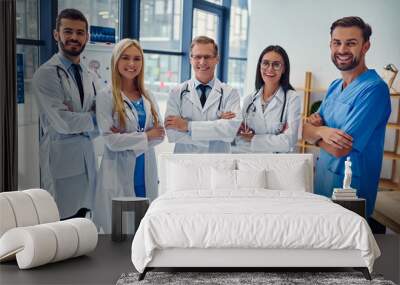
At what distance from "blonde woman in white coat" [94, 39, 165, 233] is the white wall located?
1234mm

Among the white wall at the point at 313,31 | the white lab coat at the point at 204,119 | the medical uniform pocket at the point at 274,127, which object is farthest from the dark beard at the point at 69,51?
the medical uniform pocket at the point at 274,127

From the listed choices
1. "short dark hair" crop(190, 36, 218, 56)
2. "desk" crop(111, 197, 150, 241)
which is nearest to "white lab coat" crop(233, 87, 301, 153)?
"short dark hair" crop(190, 36, 218, 56)

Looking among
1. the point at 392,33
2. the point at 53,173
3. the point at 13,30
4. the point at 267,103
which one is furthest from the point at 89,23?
the point at 392,33

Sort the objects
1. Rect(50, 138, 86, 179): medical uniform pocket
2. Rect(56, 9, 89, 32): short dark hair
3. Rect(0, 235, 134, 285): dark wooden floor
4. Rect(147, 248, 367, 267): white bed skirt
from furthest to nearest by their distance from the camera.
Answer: Rect(50, 138, 86, 179): medical uniform pocket < Rect(56, 9, 89, 32): short dark hair < Rect(147, 248, 367, 267): white bed skirt < Rect(0, 235, 134, 285): dark wooden floor

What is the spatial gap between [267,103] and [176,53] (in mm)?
1194

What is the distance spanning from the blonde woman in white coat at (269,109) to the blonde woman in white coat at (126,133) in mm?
998

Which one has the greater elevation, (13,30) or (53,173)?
(13,30)

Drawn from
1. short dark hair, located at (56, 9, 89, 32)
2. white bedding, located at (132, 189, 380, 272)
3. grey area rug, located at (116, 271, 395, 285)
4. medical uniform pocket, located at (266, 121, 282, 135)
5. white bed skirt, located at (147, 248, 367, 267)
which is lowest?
grey area rug, located at (116, 271, 395, 285)

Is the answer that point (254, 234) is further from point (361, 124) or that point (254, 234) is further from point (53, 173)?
point (53, 173)

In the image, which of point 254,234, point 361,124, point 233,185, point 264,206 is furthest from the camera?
point 361,124

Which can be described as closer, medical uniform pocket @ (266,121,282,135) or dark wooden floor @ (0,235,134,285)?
dark wooden floor @ (0,235,134,285)

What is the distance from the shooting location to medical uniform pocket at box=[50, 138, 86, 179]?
22.1ft

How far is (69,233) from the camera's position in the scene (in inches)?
209

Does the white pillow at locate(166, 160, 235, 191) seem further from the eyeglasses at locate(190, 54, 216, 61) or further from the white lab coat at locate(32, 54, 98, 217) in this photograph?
the eyeglasses at locate(190, 54, 216, 61)
